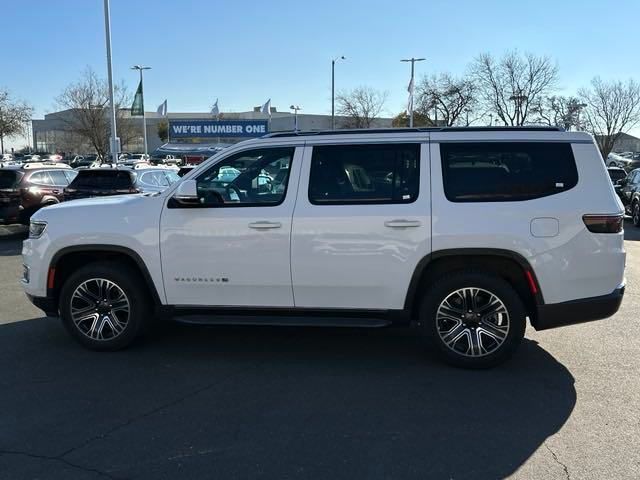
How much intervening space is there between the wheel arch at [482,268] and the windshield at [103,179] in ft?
30.3

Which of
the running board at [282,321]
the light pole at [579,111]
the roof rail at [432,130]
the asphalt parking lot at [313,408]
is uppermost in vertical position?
the light pole at [579,111]

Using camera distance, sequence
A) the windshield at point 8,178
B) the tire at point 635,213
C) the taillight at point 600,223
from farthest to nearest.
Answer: the tire at point 635,213
the windshield at point 8,178
the taillight at point 600,223

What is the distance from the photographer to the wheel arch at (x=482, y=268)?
4.57m

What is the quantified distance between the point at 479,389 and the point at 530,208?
4.90 feet

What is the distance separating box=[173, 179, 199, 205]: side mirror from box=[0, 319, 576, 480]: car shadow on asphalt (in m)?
1.43

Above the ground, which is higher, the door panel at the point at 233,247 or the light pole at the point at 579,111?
the light pole at the point at 579,111

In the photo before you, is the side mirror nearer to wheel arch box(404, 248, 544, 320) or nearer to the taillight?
wheel arch box(404, 248, 544, 320)

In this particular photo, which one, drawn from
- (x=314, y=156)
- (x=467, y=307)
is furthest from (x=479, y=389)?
(x=314, y=156)

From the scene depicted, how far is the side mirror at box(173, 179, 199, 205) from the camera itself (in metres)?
4.79

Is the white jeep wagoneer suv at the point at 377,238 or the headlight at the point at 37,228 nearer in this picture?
the white jeep wagoneer suv at the point at 377,238

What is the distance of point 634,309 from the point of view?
6.81 m

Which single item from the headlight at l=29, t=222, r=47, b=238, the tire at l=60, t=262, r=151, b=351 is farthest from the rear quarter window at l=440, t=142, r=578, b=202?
the headlight at l=29, t=222, r=47, b=238

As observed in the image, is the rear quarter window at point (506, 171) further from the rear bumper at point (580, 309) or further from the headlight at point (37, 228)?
the headlight at point (37, 228)

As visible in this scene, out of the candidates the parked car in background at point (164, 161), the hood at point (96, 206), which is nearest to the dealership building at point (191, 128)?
the parked car in background at point (164, 161)
